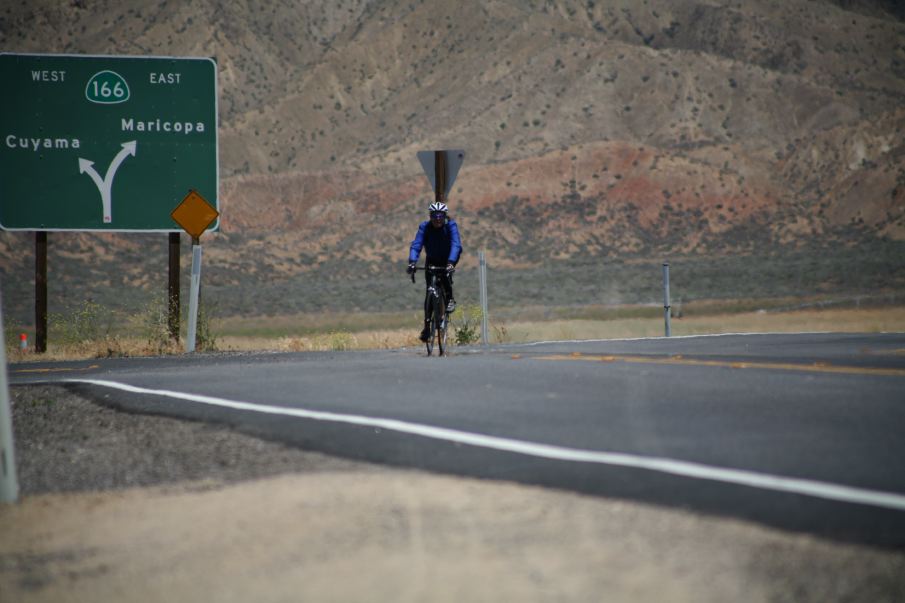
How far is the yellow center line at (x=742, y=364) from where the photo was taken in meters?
12.6

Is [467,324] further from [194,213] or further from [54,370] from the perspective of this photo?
[54,370]

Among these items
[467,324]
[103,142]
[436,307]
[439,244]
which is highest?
[103,142]

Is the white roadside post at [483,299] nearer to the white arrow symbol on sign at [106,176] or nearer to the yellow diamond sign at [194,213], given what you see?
the yellow diamond sign at [194,213]

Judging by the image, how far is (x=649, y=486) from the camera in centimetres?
646

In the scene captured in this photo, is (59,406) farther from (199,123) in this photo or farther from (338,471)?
(199,123)

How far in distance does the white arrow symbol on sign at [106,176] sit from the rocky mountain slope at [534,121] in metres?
47.7

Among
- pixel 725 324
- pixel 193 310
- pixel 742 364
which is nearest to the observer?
pixel 742 364

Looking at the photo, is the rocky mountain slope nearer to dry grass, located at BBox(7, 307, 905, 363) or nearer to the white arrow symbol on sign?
dry grass, located at BBox(7, 307, 905, 363)

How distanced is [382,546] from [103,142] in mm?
19650

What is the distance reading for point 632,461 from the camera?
7.21 metres

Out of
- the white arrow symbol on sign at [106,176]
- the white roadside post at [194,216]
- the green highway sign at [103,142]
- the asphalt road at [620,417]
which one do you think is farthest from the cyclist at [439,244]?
the white arrow symbol on sign at [106,176]

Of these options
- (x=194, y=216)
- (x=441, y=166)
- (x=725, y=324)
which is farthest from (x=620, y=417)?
(x=725, y=324)

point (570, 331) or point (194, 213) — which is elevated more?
point (194, 213)

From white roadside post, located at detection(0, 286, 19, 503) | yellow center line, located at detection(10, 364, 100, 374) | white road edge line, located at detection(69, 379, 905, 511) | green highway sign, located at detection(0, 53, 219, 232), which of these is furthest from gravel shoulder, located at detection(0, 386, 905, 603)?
green highway sign, located at detection(0, 53, 219, 232)
